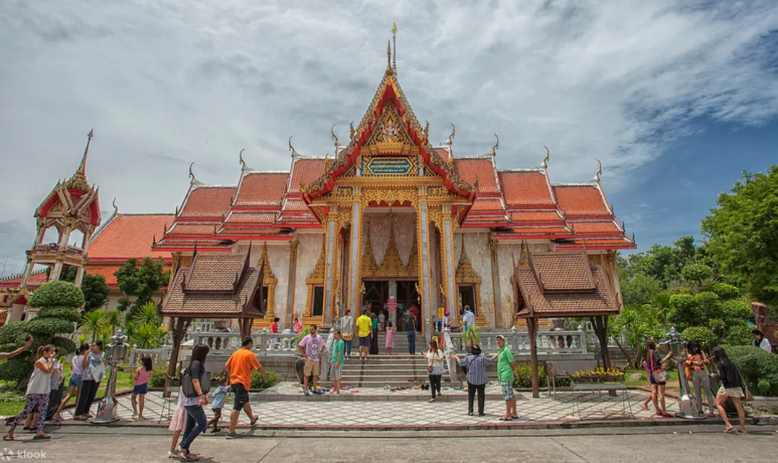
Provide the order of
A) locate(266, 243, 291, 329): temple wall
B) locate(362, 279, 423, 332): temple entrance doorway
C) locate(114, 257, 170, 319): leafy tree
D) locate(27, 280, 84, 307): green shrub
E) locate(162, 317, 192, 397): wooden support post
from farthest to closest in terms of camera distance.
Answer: locate(114, 257, 170, 319): leafy tree
locate(266, 243, 291, 329): temple wall
locate(362, 279, 423, 332): temple entrance doorway
locate(27, 280, 84, 307): green shrub
locate(162, 317, 192, 397): wooden support post

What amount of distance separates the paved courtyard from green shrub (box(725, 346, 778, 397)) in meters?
1.40

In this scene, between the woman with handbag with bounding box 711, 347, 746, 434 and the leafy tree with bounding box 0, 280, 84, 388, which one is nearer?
the woman with handbag with bounding box 711, 347, 746, 434

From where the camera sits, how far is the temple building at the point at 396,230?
12.2 m

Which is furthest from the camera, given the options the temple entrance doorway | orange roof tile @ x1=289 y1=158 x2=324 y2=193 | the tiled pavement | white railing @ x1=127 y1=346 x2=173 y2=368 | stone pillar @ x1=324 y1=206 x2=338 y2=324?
orange roof tile @ x1=289 y1=158 x2=324 y2=193

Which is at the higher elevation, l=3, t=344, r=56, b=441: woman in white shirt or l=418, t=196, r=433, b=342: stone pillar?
l=418, t=196, r=433, b=342: stone pillar

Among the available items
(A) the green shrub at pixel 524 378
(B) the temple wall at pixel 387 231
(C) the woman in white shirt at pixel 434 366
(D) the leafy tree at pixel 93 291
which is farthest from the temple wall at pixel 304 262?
(D) the leafy tree at pixel 93 291

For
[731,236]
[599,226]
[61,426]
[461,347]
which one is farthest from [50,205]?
[731,236]

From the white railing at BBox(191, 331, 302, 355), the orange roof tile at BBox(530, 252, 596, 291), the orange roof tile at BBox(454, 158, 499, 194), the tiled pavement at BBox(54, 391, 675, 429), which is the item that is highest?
the orange roof tile at BBox(454, 158, 499, 194)

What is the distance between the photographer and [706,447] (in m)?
4.81

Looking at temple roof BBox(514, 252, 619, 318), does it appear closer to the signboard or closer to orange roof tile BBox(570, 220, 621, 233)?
the signboard

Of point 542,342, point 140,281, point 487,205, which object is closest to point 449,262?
point 542,342

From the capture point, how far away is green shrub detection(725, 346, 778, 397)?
7176mm

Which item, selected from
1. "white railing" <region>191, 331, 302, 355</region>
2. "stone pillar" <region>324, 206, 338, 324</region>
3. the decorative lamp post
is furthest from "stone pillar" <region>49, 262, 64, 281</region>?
the decorative lamp post

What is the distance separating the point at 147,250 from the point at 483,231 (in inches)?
775
